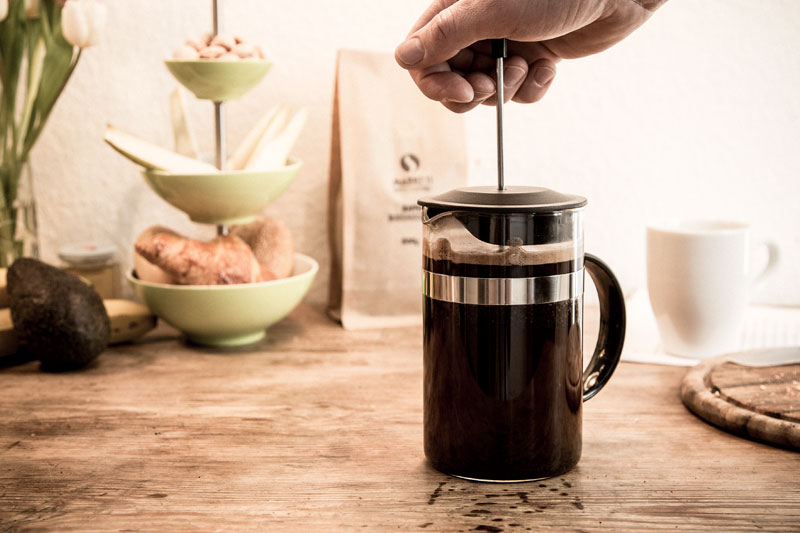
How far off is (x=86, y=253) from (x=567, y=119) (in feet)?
2.31

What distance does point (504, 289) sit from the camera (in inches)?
23.2

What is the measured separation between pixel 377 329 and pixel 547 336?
1.75 feet

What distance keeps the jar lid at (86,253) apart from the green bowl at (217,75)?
271 mm

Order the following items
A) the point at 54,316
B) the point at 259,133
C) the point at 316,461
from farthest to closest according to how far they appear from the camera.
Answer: the point at 259,133 → the point at 54,316 → the point at 316,461

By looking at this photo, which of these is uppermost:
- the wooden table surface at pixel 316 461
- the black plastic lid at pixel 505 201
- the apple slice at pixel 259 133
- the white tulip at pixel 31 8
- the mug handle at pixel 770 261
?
the white tulip at pixel 31 8

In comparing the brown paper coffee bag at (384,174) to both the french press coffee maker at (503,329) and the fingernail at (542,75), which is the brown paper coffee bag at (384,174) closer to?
the fingernail at (542,75)

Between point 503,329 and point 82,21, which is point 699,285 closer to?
point 503,329

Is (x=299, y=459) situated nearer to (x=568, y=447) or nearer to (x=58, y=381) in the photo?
(x=568, y=447)

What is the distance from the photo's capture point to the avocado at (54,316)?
2.96 feet

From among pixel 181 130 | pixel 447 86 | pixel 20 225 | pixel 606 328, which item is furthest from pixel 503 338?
pixel 20 225

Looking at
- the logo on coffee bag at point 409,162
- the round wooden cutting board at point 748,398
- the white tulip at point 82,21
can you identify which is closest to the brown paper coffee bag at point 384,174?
the logo on coffee bag at point 409,162

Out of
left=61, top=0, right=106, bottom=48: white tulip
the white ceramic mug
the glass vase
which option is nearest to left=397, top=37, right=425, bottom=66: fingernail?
the white ceramic mug

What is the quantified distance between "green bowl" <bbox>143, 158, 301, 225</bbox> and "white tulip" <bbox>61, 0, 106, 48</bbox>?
7.2 inches

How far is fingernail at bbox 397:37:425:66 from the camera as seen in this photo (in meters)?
0.64
